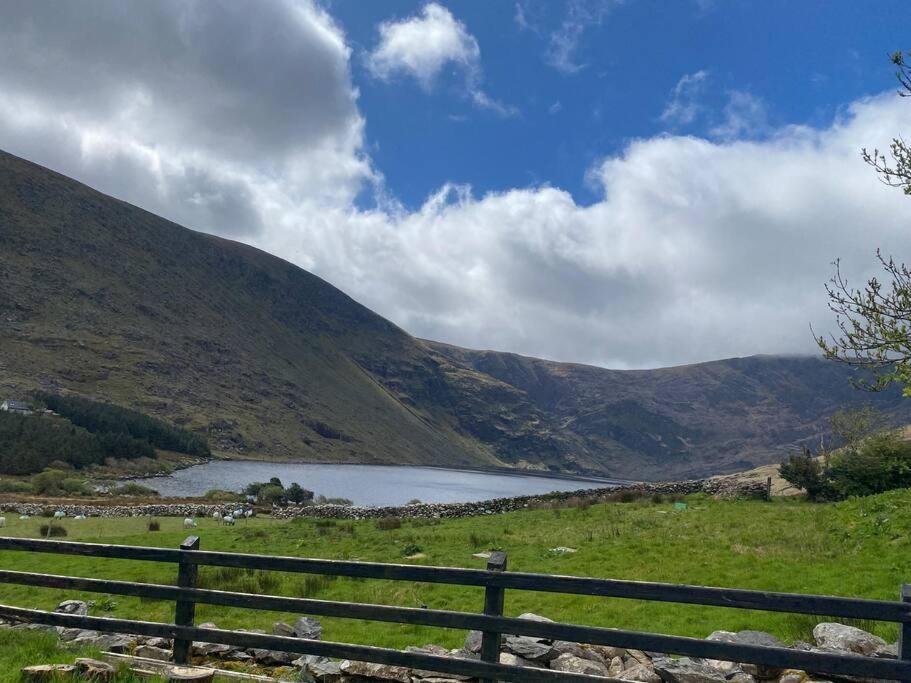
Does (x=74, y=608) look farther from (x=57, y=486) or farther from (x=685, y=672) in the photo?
(x=57, y=486)

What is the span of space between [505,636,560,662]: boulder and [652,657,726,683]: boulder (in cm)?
121

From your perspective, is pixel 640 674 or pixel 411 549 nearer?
pixel 640 674

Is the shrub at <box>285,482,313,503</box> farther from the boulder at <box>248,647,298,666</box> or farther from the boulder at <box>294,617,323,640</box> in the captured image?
the boulder at <box>248,647,298,666</box>

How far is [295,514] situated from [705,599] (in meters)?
37.9

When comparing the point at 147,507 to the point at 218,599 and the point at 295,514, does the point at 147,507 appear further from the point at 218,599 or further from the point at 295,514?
the point at 218,599

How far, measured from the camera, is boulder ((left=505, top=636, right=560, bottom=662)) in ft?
Answer: 26.1

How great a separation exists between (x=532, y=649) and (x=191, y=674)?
12.4ft

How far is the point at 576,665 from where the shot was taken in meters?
7.80

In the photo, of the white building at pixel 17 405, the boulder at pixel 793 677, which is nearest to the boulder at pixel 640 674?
the boulder at pixel 793 677

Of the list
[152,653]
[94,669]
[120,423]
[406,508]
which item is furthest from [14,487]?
[120,423]

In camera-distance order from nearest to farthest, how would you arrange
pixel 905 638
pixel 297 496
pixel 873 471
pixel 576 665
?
pixel 905 638
pixel 576 665
pixel 873 471
pixel 297 496

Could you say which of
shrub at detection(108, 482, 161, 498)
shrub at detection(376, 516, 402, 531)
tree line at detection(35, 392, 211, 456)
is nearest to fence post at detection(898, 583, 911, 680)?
shrub at detection(376, 516, 402, 531)

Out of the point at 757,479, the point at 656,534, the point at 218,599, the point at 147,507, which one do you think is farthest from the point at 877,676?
the point at 147,507

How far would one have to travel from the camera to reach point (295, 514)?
4103cm
